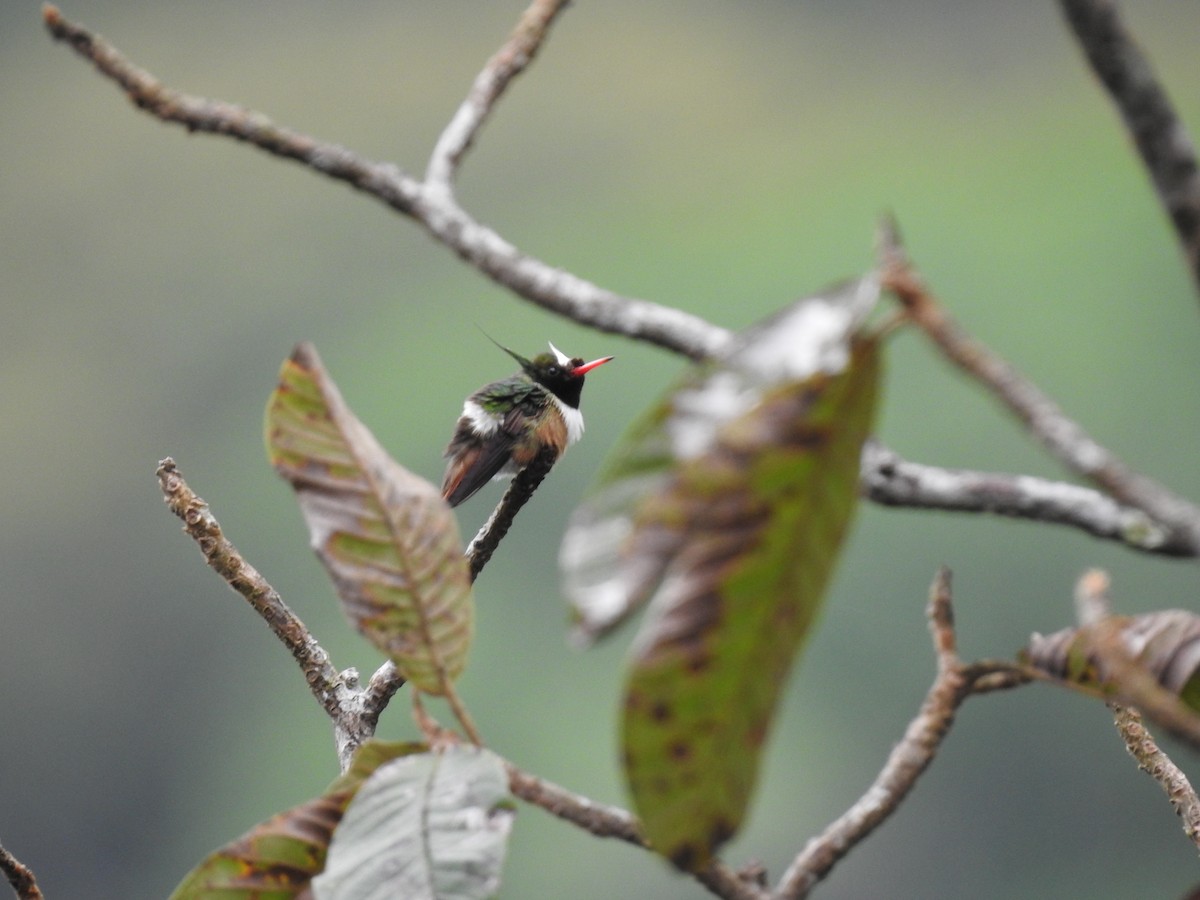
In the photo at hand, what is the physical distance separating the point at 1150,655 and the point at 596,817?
10.4 inches

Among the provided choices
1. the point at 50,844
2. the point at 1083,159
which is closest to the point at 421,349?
the point at 50,844

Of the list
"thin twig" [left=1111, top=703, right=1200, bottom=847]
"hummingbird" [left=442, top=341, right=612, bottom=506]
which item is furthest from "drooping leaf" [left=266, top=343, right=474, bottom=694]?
"hummingbird" [left=442, top=341, right=612, bottom=506]

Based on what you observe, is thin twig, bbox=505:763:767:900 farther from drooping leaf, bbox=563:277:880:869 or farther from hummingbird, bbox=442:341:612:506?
hummingbird, bbox=442:341:612:506

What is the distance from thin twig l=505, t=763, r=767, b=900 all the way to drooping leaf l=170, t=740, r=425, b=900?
0.21 feet

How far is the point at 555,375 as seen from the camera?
1.70 metres

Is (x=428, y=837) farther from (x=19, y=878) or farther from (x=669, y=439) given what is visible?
(x=19, y=878)

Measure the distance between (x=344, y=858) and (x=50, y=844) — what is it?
661 centimetres

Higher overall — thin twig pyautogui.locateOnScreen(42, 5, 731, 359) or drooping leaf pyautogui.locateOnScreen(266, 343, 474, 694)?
thin twig pyautogui.locateOnScreen(42, 5, 731, 359)

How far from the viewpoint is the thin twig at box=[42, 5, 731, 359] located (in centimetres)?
53

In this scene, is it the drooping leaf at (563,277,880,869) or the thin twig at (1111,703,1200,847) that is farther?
the thin twig at (1111,703,1200,847)

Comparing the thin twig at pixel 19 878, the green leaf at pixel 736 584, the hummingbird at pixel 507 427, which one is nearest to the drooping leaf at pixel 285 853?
the green leaf at pixel 736 584

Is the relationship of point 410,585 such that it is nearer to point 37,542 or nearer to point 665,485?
point 665,485

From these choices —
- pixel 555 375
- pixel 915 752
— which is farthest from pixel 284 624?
pixel 555 375

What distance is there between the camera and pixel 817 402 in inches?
16.3
